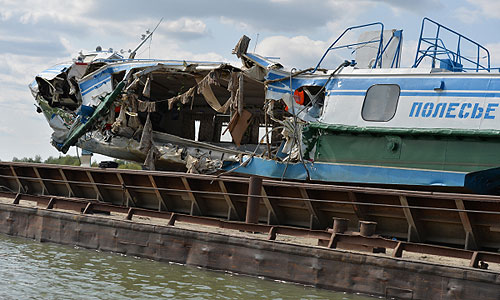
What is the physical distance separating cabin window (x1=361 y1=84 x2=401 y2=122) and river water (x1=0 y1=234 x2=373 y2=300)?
5.09m

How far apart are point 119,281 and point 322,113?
6.39 meters

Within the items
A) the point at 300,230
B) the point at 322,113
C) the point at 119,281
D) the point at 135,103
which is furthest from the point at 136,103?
the point at 300,230

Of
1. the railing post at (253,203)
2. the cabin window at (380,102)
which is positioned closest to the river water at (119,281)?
the railing post at (253,203)

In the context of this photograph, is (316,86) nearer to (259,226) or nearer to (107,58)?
(259,226)

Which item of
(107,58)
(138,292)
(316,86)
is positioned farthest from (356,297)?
(107,58)

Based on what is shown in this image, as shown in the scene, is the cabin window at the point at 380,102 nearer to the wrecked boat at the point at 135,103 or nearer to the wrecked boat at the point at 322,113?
the wrecked boat at the point at 322,113

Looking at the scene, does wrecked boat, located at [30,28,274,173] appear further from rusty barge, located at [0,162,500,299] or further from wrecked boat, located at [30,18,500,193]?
rusty barge, located at [0,162,500,299]

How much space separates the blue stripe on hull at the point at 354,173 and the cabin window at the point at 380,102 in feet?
3.78

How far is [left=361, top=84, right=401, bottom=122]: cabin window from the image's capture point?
49.0 feet

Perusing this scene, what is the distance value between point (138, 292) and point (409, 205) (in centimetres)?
486

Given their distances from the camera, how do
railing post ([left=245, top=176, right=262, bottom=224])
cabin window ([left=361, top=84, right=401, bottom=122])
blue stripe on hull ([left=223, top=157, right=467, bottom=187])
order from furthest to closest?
cabin window ([left=361, top=84, right=401, bottom=122]) → blue stripe on hull ([left=223, top=157, right=467, bottom=187]) → railing post ([left=245, top=176, right=262, bottom=224])

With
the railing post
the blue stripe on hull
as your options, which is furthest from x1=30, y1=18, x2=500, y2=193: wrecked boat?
the railing post

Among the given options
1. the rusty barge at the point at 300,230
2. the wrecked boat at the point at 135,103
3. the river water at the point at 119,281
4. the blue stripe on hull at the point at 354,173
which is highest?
the wrecked boat at the point at 135,103

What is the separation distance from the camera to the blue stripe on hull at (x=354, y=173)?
14055 millimetres
